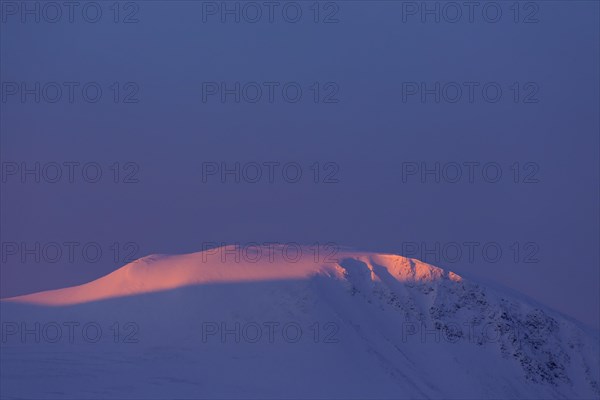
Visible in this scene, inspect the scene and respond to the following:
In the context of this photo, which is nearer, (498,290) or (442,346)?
(442,346)

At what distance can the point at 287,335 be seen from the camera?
27656 mm

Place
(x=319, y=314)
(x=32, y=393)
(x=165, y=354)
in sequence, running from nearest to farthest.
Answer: (x=32, y=393) < (x=165, y=354) < (x=319, y=314)

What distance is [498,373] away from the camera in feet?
96.3

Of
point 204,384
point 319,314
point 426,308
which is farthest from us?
point 426,308

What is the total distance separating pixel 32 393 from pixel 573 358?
19.2 meters

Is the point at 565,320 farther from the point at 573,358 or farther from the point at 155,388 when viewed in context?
the point at 155,388

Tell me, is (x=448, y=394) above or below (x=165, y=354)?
below

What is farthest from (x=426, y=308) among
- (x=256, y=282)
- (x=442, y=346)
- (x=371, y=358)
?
(x=256, y=282)

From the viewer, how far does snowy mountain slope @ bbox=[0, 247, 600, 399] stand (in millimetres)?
24969

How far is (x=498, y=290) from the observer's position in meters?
32.6

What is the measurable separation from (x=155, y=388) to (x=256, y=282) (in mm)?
6940

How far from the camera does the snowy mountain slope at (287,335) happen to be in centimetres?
2497

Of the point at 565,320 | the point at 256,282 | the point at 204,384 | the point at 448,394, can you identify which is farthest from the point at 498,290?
the point at 204,384

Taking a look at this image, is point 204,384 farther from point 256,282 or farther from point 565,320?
point 565,320
